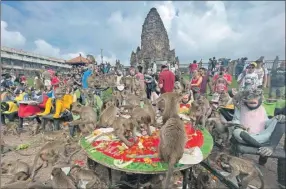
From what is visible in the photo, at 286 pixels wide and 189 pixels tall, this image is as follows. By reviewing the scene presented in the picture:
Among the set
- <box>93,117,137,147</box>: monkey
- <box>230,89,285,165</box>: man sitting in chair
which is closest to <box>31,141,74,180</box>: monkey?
<box>93,117,137,147</box>: monkey

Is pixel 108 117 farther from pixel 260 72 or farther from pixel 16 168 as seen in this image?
pixel 260 72

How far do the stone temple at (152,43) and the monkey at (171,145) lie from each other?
2760cm

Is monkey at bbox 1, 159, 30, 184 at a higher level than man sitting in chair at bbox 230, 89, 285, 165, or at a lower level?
lower

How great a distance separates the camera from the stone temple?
99.2 ft

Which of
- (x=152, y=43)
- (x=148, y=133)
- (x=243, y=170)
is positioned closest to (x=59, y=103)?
(x=148, y=133)

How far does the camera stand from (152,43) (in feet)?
101

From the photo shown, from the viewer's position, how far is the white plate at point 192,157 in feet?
9.46

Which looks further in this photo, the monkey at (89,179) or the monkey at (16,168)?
the monkey at (16,168)

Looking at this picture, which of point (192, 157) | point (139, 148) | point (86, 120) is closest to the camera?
point (192, 157)

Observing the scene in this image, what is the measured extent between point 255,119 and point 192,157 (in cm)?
243

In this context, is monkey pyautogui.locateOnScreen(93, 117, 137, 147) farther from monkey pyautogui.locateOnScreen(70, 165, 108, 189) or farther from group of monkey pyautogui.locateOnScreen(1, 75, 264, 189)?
monkey pyautogui.locateOnScreen(70, 165, 108, 189)

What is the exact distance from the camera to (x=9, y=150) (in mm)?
6730

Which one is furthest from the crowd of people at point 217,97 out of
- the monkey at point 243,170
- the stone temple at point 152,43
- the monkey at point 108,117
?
the stone temple at point 152,43

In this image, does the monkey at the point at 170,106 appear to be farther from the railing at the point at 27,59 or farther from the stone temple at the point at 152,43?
the railing at the point at 27,59
